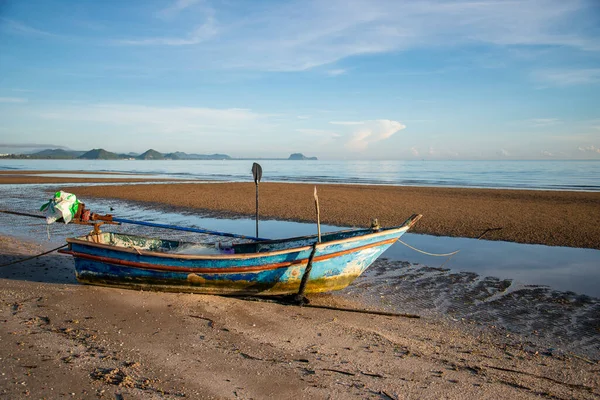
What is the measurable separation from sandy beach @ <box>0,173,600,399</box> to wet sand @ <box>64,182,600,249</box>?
23.4 ft

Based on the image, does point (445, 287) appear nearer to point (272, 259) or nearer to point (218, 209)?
point (272, 259)

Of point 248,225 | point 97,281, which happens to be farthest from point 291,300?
point 248,225

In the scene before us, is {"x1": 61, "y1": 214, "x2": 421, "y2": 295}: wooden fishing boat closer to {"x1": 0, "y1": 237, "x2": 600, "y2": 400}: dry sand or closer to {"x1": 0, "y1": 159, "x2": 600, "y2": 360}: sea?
{"x1": 0, "y1": 237, "x2": 600, "y2": 400}: dry sand

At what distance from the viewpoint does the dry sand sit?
4.67m

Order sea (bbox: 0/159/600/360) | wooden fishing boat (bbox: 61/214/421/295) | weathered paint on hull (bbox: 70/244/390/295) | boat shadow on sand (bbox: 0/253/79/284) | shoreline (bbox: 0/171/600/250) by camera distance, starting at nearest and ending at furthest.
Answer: sea (bbox: 0/159/600/360) → wooden fishing boat (bbox: 61/214/421/295) → weathered paint on hull (bbox: 70/244/390/295) → boat shadow on sand (bbox: 0/253/79/284) → shoreline (bbox: 0/171/600/250)

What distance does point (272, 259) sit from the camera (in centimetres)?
791

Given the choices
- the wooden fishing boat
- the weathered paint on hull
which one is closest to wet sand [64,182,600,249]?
the wooden fishing boat

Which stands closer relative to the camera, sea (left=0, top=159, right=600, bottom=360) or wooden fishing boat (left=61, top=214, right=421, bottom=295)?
sea (left=0, top=159, right=600, bottom=360)

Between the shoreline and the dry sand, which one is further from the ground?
the shoreline

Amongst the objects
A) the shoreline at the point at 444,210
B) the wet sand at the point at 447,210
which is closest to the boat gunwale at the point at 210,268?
the shoreline at the point at 444,210

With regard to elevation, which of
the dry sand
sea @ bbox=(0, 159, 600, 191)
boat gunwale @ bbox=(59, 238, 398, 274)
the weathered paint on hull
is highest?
sea @ bbox=(0, 159, 600, 191)

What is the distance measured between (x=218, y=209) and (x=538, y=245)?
14.0 meters

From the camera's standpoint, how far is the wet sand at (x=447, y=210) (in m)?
14.8

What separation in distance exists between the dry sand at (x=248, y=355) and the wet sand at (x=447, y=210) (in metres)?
8.99
